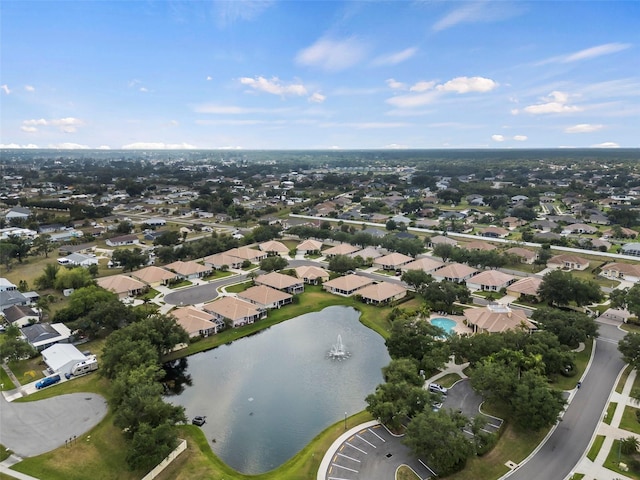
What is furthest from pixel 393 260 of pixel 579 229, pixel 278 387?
pixel 579 229

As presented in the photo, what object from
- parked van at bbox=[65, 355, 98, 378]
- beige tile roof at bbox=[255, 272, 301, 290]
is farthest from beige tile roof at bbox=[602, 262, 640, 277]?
parked van at bbox=[65, 355, 98, 378]

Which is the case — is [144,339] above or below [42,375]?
above

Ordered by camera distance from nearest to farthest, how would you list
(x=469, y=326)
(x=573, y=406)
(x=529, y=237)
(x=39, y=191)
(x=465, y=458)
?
1. (x=465, y=458)
2. (x=573, y=406)
3. (x=469, y=326)
4. (x=529, y=237)
5. (x=39, y=191)

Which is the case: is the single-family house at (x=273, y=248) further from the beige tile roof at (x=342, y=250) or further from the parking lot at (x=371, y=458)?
the parking lot at (x=371, y=458)

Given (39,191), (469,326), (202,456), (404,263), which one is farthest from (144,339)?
(39,191)

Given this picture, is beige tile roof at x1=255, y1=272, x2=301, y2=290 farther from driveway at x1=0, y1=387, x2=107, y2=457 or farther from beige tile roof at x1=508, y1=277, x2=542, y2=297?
beige tile roof at x1=508, y1=277, x2=542, y2=297

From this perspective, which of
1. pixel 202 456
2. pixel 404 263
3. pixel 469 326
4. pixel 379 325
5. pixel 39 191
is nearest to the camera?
pixel 202 456

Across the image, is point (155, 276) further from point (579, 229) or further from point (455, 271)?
point (579, 229)

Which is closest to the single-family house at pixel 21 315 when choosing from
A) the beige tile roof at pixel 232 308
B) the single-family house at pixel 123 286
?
the single-family house at pixel 123 286

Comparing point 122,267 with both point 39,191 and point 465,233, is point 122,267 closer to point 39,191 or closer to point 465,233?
point 465,233
